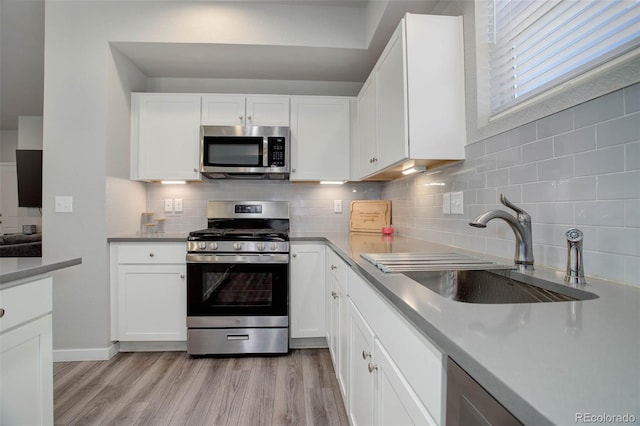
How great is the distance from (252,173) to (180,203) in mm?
838

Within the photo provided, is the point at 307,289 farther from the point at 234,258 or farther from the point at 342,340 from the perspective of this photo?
the point at 342,340

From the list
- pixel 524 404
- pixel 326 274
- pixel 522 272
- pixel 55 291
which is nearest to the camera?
pixel 524 404

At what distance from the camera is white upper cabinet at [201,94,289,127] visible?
258 centimetres

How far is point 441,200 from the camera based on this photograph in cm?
182

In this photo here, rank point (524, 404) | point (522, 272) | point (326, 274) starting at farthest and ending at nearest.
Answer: point (326, 274) < point (522, 272) < point (524, 404)

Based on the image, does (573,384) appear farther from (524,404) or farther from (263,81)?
(263,81)

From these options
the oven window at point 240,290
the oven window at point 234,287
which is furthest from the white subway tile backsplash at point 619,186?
the oven window at point 234,287

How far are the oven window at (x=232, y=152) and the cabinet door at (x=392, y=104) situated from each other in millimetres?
1049

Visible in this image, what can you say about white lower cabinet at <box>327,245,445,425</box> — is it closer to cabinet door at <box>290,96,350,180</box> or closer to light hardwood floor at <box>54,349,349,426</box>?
light hardwood floor at <box>54,349,349,426</box>

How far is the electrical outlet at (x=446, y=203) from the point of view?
1710mm

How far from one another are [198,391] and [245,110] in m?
2.12

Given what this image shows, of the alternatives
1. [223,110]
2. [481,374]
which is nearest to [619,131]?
[481,374]

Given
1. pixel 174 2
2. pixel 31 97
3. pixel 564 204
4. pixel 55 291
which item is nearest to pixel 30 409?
pixel 55 291

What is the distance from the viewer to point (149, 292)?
2.31m
